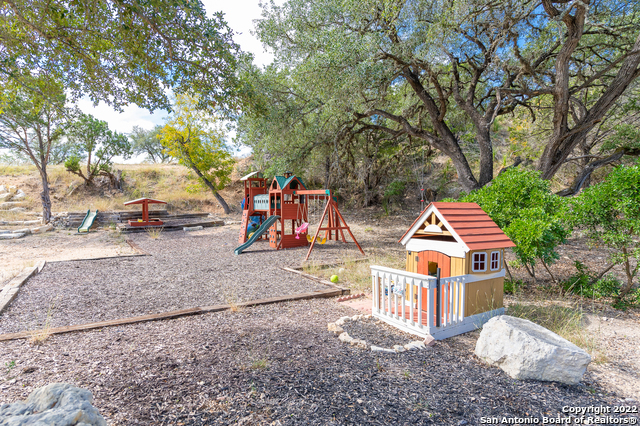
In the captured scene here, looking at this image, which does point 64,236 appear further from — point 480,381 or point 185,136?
point 480,381

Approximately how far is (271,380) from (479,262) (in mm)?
3250

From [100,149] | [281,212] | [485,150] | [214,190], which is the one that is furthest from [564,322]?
[100,149]

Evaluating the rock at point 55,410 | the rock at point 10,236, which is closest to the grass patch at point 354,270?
the rock at point 55,410

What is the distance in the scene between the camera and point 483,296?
15.6ft

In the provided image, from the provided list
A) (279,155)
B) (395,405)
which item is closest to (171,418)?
(395,405)

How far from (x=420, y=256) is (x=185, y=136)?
810 inches

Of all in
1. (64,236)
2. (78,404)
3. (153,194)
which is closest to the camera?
(78,404)

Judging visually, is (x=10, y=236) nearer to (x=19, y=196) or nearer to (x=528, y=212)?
(x=19, y=196)

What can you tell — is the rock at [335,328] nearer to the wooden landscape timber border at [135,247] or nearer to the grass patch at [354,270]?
the grass patch at [354,270]

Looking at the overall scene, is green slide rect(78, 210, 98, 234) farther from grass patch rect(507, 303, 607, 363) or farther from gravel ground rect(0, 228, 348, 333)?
grass patch rect(507, 303, 607, 363)

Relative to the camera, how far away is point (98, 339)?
4078mm

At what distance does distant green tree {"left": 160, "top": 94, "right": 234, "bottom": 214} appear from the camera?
21891mm

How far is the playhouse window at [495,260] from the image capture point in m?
4.84

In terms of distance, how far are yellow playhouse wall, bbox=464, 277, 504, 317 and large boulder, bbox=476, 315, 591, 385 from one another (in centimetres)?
90
